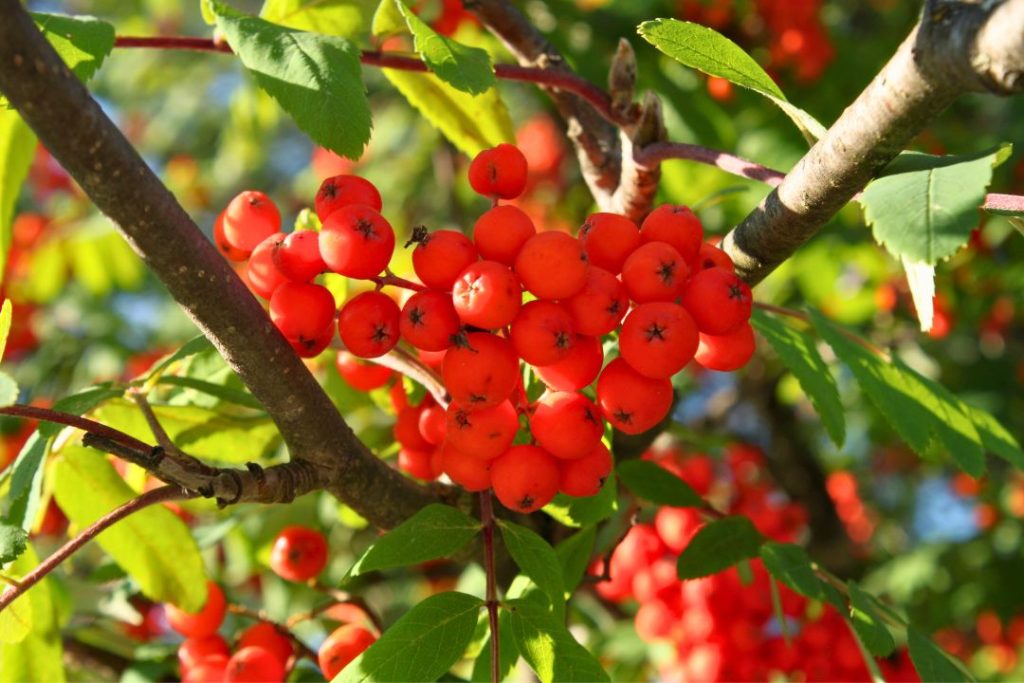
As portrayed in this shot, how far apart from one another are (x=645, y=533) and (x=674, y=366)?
1.33m

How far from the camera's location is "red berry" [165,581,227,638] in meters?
1.98

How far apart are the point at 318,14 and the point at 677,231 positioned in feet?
2.64

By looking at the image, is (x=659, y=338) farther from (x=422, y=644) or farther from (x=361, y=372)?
(x=361, y=372)

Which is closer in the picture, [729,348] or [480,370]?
[480,370]

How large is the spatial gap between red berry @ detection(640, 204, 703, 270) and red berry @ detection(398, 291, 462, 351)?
1.02 ft

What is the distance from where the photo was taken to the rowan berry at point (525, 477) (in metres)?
1.40

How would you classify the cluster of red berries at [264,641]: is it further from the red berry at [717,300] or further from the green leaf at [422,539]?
the red berry at [717,300]

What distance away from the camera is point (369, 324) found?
1.41m

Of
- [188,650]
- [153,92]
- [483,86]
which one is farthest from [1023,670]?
[153,92]

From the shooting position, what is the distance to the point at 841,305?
359 centimetres

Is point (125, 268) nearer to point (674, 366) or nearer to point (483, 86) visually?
point (483, 86)

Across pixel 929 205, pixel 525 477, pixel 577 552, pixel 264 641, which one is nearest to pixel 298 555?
pixel 264 641

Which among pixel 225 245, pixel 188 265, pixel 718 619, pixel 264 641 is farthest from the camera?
pixel 718 619

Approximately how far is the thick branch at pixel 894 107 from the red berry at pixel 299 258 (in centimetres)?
62
